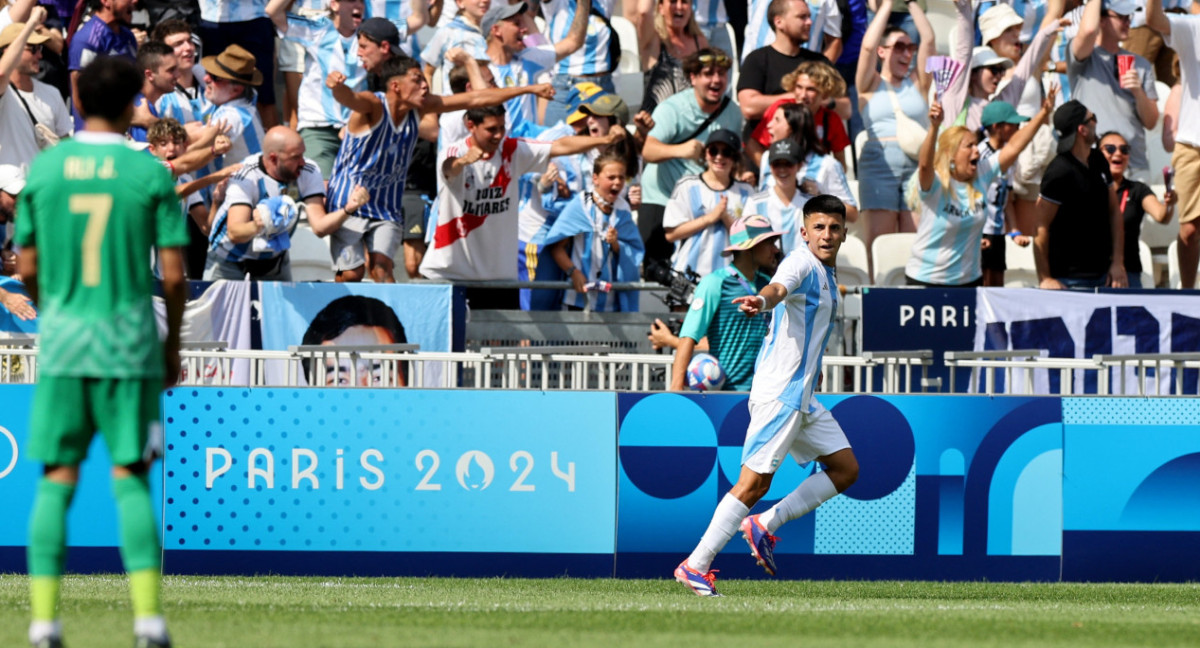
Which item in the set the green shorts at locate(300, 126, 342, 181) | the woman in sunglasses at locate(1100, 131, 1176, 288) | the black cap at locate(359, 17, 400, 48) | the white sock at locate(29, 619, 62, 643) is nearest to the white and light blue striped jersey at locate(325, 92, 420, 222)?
the black cap at locate(359, 17, 400, 48)

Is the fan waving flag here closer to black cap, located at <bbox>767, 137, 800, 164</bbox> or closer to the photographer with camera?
black cap, located at <bbox>767, 137, 800, 164</bbox>

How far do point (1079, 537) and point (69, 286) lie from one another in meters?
7.14

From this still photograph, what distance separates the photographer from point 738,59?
1842cm

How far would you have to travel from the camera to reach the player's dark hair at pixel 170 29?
46.9ft

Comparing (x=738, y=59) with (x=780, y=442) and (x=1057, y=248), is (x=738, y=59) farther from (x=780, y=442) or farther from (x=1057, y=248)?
(x=780, y=442)

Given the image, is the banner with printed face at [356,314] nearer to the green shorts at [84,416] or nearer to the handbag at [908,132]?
the handbag at [908,132]

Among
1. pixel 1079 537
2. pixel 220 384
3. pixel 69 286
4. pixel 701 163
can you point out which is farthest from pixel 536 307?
pixel 69 286

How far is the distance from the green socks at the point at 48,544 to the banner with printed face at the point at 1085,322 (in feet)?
30.9

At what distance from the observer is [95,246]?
221 inches

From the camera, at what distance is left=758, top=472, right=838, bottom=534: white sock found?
948 cm

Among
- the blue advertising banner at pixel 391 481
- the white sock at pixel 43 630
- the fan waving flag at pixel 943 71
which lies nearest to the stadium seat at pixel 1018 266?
the fan waving flag at pixel 943 71

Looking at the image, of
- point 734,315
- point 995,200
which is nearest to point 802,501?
point 734,315

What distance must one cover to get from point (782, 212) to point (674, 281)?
3.71 ft

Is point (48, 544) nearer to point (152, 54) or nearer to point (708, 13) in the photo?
point (152, 54)
